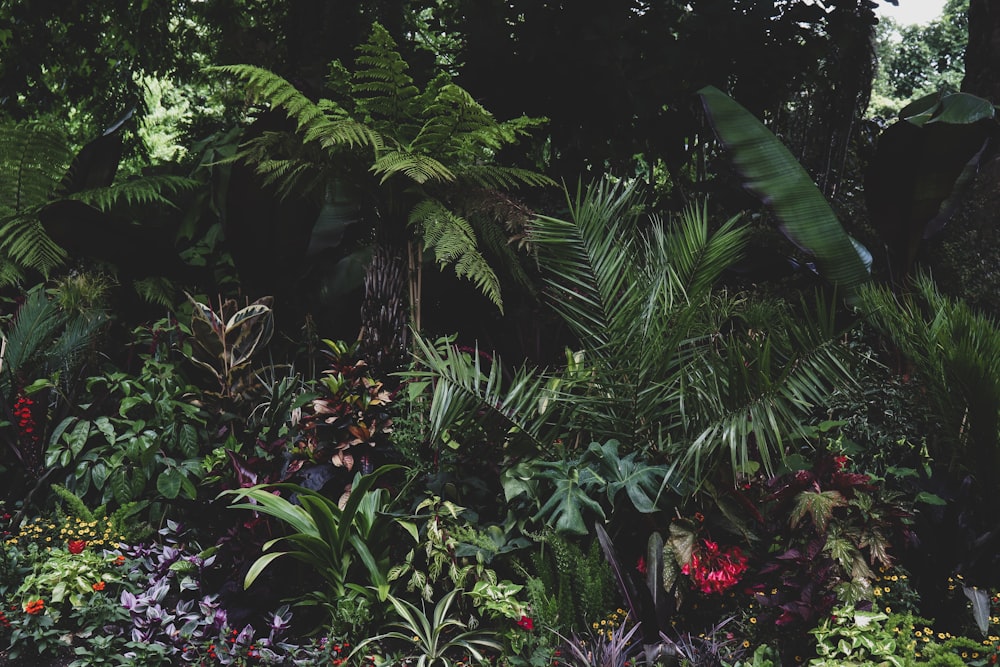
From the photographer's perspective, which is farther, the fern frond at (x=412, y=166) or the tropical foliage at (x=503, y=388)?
the fern frond at (x=412, y=166)

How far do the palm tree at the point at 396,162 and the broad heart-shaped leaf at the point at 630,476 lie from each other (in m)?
0.84

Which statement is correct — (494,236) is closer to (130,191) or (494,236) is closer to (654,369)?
(654,369)

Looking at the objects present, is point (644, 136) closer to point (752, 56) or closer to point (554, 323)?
point (752, 56)

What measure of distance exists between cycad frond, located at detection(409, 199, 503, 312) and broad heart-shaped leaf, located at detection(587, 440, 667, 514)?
31.1 inches

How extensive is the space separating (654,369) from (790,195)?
165cm

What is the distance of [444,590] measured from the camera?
10.8ft

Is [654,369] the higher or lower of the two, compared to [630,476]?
higher

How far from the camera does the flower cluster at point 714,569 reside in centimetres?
298

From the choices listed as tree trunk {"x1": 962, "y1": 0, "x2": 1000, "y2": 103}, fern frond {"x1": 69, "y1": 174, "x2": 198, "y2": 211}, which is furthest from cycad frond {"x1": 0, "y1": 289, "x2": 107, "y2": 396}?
tree trunk {"x1": 962, "y1": 0, "x2": 1000, "y2": 103}

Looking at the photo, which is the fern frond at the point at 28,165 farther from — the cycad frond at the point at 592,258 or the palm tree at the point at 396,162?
the cycad frond at the point at 592,258

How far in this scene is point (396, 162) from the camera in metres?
3.55

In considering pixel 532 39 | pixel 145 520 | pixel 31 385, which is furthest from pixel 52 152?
pixel 532 39

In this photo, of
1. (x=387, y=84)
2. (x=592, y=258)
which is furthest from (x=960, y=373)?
(x=387, y=84)

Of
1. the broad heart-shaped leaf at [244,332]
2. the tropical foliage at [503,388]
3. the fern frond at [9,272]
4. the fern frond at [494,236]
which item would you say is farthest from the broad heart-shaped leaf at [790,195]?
the fern frond at [9,272]
